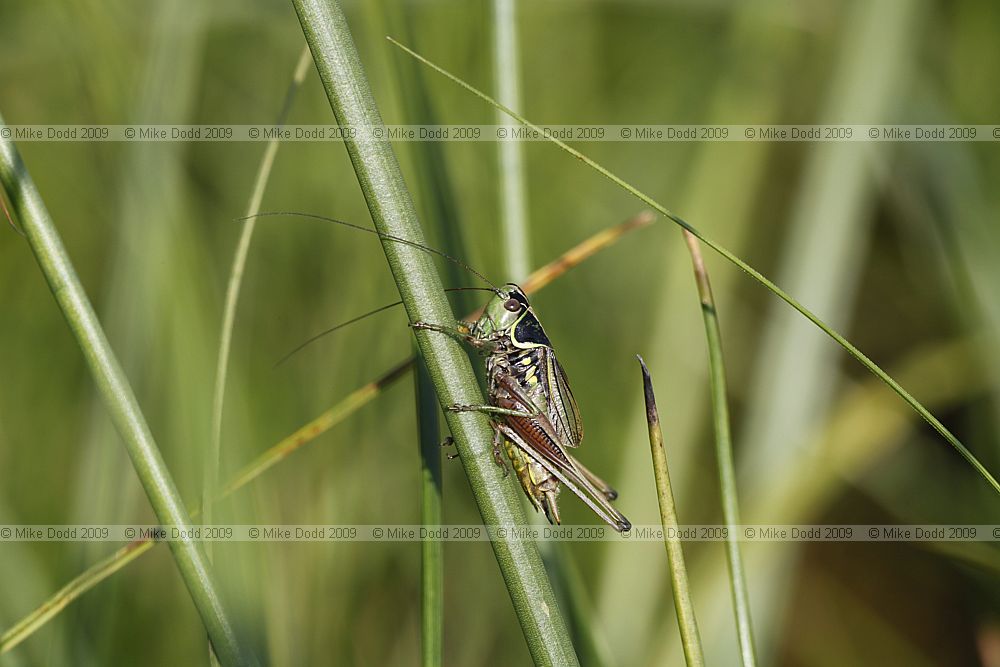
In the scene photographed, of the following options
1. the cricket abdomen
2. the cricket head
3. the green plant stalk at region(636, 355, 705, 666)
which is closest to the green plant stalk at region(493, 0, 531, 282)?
the cricket head

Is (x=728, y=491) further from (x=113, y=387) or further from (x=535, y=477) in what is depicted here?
(x=113, y=387)

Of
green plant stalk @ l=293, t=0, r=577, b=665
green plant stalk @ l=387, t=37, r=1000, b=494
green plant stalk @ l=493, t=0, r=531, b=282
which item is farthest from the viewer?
green plant stalk @ l=493, t=0, r=531, b=282

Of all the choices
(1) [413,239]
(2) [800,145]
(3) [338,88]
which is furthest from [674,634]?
(2) [800,145]

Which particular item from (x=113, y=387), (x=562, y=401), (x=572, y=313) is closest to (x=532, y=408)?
(x=562, y=401)

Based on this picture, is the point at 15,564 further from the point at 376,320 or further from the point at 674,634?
the point at 674,634

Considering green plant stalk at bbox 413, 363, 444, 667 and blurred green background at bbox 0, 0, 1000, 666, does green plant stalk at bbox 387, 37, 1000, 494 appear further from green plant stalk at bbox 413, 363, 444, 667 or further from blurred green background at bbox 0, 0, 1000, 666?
blurred green background at bbox 0, 0, 1000, 666

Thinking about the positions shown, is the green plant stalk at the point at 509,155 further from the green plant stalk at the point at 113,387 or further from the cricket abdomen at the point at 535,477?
the green plant stalk at the point at 113,387
